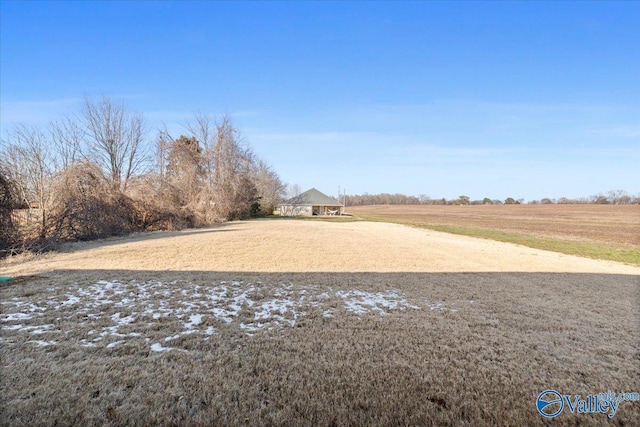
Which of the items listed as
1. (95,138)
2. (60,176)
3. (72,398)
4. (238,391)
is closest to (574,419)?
(238,391)

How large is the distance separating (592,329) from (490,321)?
49.1 inches

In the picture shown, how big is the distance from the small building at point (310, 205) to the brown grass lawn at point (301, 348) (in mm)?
42112

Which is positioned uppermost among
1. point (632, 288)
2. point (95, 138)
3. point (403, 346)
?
point (95, 138)

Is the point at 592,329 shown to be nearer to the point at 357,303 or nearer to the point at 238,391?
the point at 357,303

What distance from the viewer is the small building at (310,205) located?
A: 48438 mm

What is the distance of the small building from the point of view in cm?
4844

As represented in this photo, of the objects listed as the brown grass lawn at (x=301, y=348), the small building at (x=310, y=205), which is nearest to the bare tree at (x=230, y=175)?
the small building at (x=310, y=205)

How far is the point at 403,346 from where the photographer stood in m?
3.19

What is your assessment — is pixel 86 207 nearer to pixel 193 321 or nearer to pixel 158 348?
pixel 193 321

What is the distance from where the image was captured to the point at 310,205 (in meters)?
48.4

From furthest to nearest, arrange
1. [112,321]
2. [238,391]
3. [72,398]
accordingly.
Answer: [112,321]
[238,391]
[72,398]
